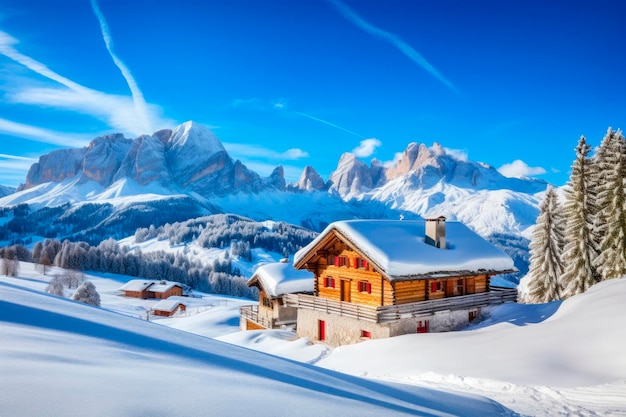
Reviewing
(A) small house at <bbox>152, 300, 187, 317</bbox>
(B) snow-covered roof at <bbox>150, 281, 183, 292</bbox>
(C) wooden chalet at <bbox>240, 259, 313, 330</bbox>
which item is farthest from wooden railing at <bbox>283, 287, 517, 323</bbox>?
(B) snow-covered roof at <bbox>150, 281, 183, 292</bbox>

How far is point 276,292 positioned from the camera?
1469 inches

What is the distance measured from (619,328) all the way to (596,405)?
6.65 meters

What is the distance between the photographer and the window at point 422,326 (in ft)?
81.4

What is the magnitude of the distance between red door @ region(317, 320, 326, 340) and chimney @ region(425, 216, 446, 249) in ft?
28.9

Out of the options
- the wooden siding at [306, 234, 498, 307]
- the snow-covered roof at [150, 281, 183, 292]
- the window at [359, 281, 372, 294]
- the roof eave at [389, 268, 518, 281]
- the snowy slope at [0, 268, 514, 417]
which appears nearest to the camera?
the snowy slope at [0, 268, 514, 417]

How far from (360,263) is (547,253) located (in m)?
19.5

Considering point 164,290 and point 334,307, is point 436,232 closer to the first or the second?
point 334,307

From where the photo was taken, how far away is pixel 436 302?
82.2ft

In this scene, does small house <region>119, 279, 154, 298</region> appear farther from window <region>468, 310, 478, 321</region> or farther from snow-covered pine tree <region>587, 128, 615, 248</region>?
snow-covered pine tree <region>587, 128, 615, 248</region>

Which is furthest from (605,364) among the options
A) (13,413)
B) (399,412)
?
(13,413)

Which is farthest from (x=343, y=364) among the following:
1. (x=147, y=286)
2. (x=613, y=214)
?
(x=147, y=286)

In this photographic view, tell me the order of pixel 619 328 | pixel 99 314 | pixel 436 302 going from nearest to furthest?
pixel 99 314 < pixel 619 328 < pixel 436 302

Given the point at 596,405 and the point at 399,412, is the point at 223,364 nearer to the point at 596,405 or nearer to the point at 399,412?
the point at 399,412

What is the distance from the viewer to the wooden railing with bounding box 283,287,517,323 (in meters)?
23.5
